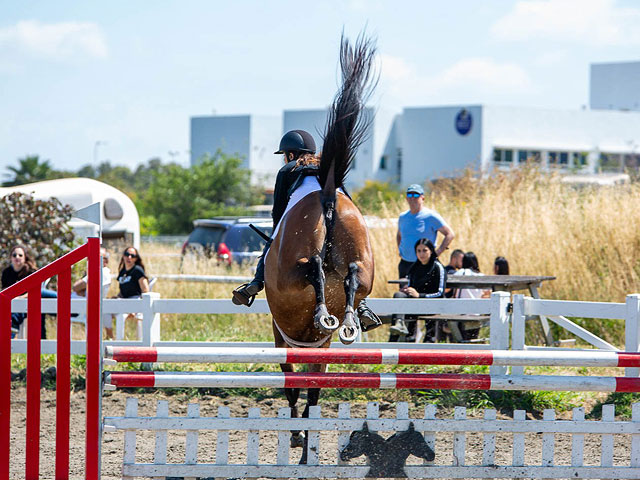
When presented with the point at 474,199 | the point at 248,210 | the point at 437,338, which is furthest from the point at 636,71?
the point at 437,338

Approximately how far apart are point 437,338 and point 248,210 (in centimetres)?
2702

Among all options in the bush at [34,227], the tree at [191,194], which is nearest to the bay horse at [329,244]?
the bush at [34,227]

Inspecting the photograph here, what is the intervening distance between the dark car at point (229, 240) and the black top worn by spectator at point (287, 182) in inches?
291

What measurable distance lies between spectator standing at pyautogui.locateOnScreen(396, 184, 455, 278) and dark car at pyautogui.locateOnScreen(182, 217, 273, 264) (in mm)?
3784

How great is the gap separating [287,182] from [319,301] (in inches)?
49.3

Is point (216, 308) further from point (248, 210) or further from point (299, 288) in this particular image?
point (248, 210)

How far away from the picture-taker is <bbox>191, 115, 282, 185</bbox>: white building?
59.8 meters

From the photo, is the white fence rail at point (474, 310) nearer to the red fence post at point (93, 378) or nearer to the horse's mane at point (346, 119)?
the horse's mane at point (346, 119)

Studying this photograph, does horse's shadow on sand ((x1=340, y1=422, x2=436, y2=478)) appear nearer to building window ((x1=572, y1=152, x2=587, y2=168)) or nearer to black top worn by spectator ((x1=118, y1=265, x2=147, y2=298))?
black top worn by spectator ((x1=118, y1=265, x2=147, y2=298))

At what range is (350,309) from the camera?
16.1ft

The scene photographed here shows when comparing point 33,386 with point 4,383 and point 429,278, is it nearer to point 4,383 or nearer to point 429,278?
point 4,383

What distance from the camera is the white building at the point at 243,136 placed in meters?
59.8

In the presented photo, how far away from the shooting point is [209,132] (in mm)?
63469

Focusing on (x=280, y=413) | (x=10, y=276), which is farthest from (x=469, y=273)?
(x=280, y=413)
